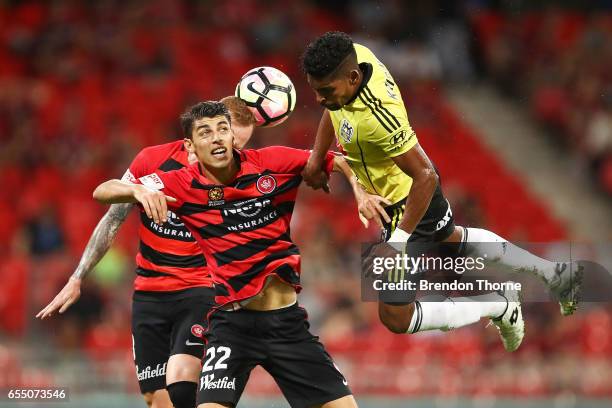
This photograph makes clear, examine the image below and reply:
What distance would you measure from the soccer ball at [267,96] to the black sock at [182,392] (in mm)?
1708

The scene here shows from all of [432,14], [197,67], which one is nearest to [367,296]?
[197,67]

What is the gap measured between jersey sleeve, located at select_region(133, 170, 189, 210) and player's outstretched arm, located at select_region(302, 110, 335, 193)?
2.33ft

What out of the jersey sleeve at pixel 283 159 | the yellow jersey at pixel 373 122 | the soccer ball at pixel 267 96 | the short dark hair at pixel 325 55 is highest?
the soccer ball at pixel 267 96

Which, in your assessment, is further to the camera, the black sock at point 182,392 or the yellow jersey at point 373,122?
the black sock at point 182,392

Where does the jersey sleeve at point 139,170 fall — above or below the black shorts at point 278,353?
above

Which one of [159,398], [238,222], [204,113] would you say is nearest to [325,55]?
[204,113]

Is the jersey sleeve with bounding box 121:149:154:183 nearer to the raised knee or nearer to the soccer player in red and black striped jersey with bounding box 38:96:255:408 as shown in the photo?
the soccer player in red and black striped jersey with bounding box 38:96:255:408

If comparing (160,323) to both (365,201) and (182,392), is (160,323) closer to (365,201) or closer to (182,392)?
(182,392)

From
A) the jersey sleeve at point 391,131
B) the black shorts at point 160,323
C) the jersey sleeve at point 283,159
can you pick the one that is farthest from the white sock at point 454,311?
the black shorts at point 160,323

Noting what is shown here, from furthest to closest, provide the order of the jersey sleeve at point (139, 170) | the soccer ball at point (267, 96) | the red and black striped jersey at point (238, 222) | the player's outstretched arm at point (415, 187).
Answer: the soccer ball at point (267, 96) < the jersey sleeve at point (139, 170) < the player's outstretched arm at point (415, 187) < the red and black striped jersey at point (238, 222)

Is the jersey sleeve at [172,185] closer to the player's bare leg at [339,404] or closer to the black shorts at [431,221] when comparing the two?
the black shorts at [431,221]

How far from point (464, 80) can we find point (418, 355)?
7.53m

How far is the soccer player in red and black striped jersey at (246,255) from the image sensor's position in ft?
21.7

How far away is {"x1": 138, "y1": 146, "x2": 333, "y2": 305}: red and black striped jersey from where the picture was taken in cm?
669
